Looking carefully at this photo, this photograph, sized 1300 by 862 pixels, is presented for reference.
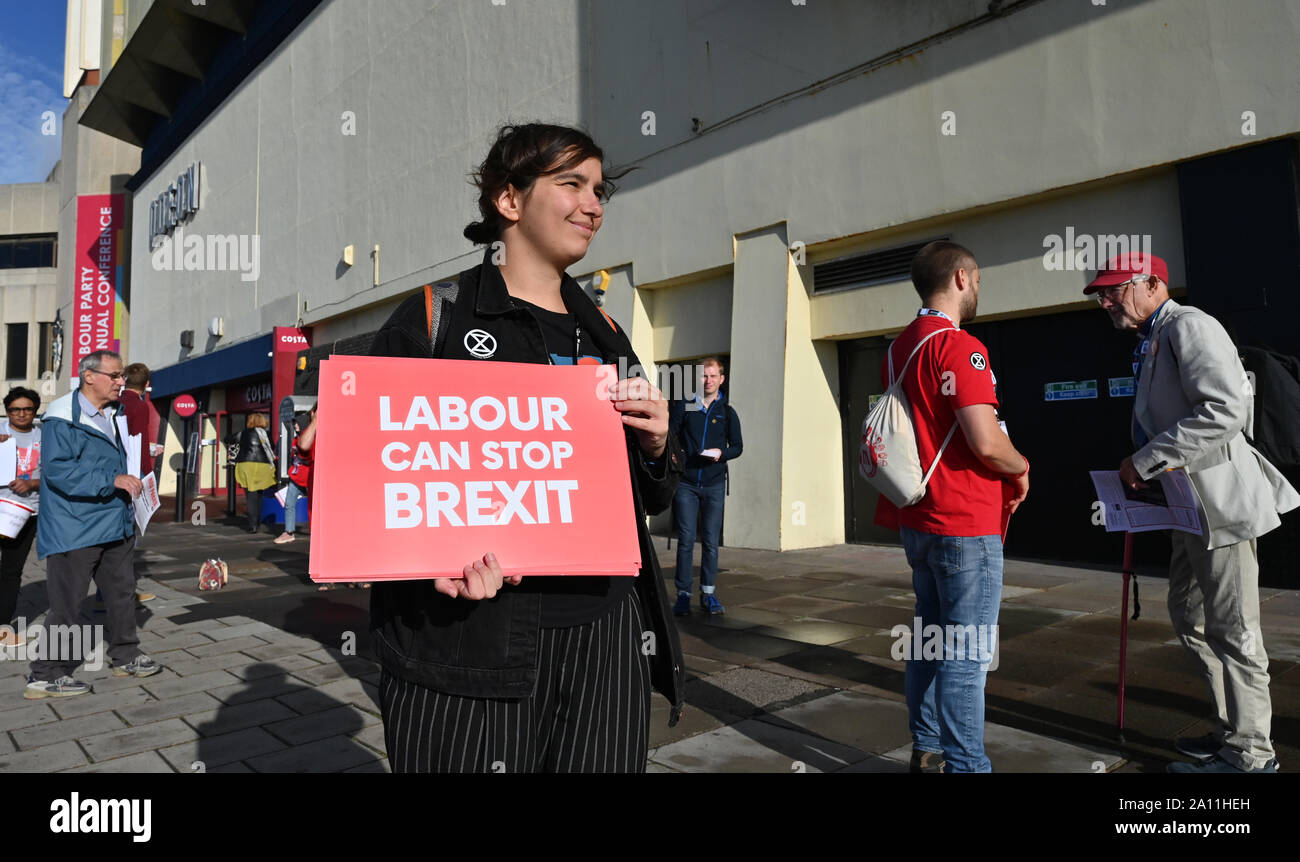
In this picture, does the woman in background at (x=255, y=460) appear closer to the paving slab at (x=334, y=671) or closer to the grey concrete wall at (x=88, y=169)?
the paving slab at (x=334, y=671)

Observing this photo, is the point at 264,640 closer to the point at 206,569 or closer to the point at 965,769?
the point at 206,569

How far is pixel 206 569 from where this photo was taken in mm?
8219

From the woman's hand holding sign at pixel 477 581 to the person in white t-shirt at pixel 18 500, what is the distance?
5.42 metres

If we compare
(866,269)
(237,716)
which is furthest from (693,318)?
(237,716)

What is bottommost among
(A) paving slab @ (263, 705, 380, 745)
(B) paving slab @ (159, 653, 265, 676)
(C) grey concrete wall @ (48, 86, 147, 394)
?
(A) paving slab @ (263, 705, 380, 745)

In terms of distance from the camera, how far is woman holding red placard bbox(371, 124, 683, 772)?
1.57m

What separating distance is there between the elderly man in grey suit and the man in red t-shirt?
820 millimetres

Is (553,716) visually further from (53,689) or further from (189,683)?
(53,689)

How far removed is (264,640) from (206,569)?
2.97m

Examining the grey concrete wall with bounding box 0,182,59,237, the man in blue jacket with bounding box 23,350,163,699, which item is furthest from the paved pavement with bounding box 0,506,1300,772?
the grey concrete wall with bounding box 0,182,59,237

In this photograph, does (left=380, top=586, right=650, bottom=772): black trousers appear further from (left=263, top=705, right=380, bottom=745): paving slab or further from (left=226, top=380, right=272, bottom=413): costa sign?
(left=226, top=380, right=272, bottom=413): costa sign

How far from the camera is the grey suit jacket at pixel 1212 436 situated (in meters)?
2.96

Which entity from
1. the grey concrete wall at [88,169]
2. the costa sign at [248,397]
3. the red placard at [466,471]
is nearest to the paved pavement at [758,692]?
the red placard at [466,471]

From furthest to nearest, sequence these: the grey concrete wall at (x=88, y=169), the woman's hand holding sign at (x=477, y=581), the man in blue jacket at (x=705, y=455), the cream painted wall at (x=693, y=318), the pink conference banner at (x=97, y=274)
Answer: the grey concrete wall at (x=88, y=169)
the pink conference banner at (x=97, y=274)
the cream painted wall at (x=693, y=318)
the man in blue jacket at (x=705, y=455)
the woman's hand holding sign at (x=477, y=581)
